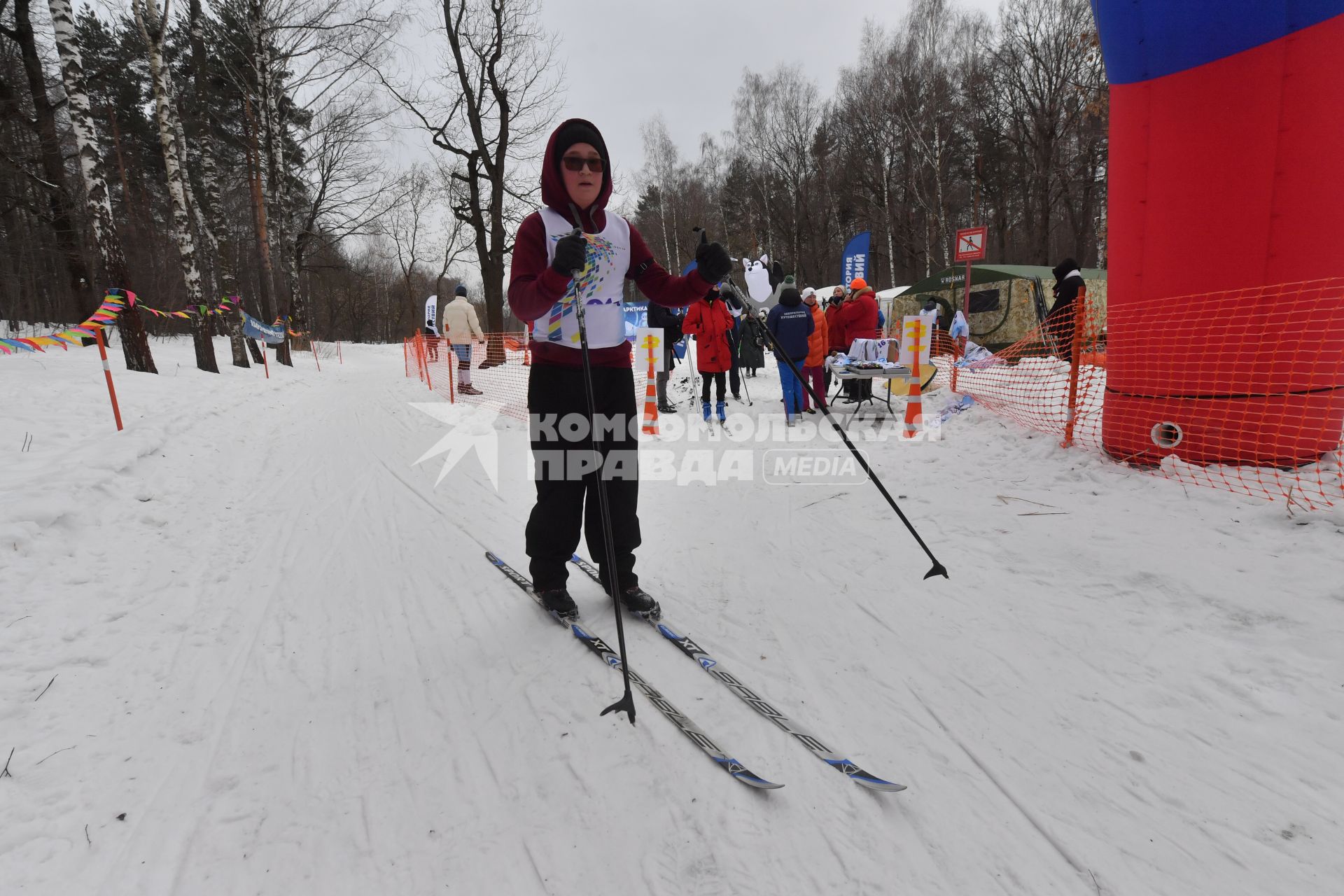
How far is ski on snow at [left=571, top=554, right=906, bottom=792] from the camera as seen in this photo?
1714 mm

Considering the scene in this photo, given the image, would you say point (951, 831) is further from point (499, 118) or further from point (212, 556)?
point (499, 118)

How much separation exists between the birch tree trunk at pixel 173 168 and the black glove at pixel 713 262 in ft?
42.1

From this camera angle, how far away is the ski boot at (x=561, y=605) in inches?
108

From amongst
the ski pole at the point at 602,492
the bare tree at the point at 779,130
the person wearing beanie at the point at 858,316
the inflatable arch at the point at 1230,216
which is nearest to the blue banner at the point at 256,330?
the person wearing beanie at the point at 858,316

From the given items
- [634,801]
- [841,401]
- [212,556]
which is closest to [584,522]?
[634,801]

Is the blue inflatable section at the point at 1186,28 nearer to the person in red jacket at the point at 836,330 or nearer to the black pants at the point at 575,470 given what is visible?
the black pants at the point at 575,470

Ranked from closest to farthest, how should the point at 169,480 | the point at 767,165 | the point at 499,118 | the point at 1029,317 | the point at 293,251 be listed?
the point at 169,480 < the point at 1029,317 < the point at 499,118 < the point at 293,251 < the point at 767,165

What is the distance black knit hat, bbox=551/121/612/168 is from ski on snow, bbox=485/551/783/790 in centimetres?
208

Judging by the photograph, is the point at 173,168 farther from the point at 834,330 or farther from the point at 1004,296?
the point at 1004,296

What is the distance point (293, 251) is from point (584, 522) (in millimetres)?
26229

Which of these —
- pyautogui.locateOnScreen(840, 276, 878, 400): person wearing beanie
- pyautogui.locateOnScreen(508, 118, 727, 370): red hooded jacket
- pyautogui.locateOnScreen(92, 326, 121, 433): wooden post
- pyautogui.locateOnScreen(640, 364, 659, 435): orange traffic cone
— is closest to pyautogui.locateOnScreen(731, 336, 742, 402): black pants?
pyautogui.locateOnScreen(640, 364, 659, 435): orange traffic cone

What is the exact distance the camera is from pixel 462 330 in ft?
36.2

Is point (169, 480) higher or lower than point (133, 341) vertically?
lower

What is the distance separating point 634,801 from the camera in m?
1.69
